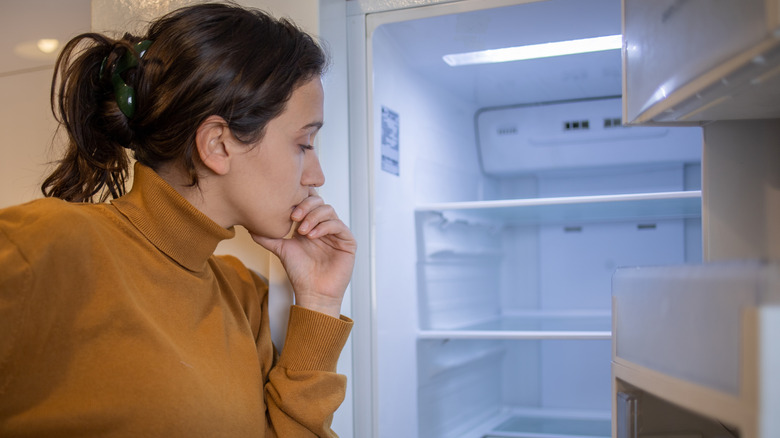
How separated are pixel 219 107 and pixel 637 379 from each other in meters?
0.73

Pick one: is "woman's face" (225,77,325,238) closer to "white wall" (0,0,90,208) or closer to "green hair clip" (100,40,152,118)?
"green hair clip" (100,40,152,118)

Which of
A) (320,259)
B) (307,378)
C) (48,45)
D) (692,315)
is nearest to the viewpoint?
(692,315)

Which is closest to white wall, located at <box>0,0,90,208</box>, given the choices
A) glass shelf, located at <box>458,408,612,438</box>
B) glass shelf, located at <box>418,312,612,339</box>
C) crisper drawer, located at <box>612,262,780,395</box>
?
glass shelf, located at <box>418,312,612,339</box>

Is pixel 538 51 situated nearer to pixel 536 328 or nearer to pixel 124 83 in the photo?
pixel 536 328

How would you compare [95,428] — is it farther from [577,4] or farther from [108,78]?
[577,4]

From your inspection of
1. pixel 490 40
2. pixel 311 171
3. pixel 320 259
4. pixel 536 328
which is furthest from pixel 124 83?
pixel 536 328

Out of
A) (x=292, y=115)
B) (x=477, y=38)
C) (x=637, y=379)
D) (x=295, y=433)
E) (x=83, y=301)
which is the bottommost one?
(x=295, y=433)

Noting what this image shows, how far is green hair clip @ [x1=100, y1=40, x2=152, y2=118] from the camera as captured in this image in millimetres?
1057

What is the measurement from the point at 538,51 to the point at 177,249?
95cm

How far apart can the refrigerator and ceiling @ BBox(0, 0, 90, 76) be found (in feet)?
2.91

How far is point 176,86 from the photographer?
1033mm

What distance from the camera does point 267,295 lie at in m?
1.34

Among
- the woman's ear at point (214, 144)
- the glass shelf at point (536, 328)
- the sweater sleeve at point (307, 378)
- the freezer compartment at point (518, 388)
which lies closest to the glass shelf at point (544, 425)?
the freezer compartment at point (518, 388)

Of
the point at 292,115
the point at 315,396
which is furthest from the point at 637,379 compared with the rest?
the point at 292,115
